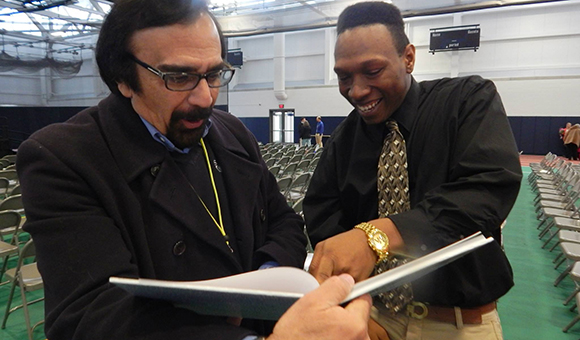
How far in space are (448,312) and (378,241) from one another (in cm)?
46

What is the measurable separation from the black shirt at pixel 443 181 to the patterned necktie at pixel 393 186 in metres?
0.03

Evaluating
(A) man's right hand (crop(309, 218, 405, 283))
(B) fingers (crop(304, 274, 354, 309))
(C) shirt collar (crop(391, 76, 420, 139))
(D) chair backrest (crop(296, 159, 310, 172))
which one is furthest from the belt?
(D) chair backrest (crop(296, 159, 310, 172))

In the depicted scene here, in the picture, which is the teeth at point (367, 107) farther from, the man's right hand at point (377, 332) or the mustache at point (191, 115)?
the man's right hand at point (377, 332)

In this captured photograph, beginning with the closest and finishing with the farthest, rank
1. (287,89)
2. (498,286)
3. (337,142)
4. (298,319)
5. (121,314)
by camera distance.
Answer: (298,319), (121,314), (498,286), (337,142), (287,89)

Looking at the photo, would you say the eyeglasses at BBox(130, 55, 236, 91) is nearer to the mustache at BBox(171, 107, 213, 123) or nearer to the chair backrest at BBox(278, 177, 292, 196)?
the mustache at BBox(171, 107, 213, 123)

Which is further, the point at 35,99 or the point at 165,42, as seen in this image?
the point at 35,99

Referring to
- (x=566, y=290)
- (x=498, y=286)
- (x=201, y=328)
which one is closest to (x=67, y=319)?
(x=201, y=328)

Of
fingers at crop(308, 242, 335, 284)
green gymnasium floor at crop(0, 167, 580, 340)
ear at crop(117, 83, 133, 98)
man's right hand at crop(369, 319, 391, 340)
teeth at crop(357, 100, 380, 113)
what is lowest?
green gymnasium floor at crop(0, 167, 580, 340)

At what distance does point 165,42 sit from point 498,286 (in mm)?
1216

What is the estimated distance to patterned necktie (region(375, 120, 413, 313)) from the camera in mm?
1213

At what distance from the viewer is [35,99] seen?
1222cm

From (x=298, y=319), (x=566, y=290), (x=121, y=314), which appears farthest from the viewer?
(x=566, y=290)

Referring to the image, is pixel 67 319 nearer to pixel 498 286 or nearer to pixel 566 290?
pixel 498 286

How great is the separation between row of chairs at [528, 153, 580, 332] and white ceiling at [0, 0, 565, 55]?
595cm
